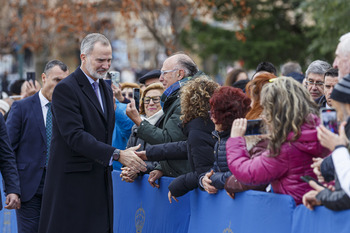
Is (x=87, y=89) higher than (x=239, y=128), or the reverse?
(x=87, y=89)

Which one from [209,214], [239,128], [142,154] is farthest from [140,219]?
→ [239,128]

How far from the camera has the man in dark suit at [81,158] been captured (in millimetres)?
6539

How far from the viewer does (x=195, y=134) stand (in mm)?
6707

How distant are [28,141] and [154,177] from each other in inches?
60.6

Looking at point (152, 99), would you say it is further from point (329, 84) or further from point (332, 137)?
point (332, 137)

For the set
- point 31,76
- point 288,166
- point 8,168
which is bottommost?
point 8,168

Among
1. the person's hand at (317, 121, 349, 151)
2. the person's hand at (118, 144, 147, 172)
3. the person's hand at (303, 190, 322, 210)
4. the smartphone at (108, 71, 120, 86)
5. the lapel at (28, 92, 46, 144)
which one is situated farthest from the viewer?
the smartphone at (108, 71, 120, 86)

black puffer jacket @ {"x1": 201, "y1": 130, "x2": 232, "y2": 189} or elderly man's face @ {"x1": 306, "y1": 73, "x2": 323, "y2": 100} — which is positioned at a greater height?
elderly man's face @ {"x1": 306, "y1": 73, "x2": 323, "y2": 100}

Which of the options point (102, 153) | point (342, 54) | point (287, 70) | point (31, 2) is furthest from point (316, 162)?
point (31, 2)

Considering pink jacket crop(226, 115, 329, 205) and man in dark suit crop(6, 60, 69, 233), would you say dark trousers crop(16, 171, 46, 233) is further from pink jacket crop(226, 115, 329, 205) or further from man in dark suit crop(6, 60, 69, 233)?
pink jacket crop(226, 115, 329, 205)

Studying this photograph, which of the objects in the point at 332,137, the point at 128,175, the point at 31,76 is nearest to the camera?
the point at 332,137

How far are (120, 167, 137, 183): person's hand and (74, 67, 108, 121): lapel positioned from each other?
1.62 metres

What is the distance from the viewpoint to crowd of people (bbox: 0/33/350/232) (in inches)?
205

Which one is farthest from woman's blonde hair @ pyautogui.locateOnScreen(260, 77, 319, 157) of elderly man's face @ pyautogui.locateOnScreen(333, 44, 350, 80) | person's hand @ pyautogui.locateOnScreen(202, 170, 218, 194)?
person's hand @ pyautogui.locateOnScreen(202, 170, 218, 194)
